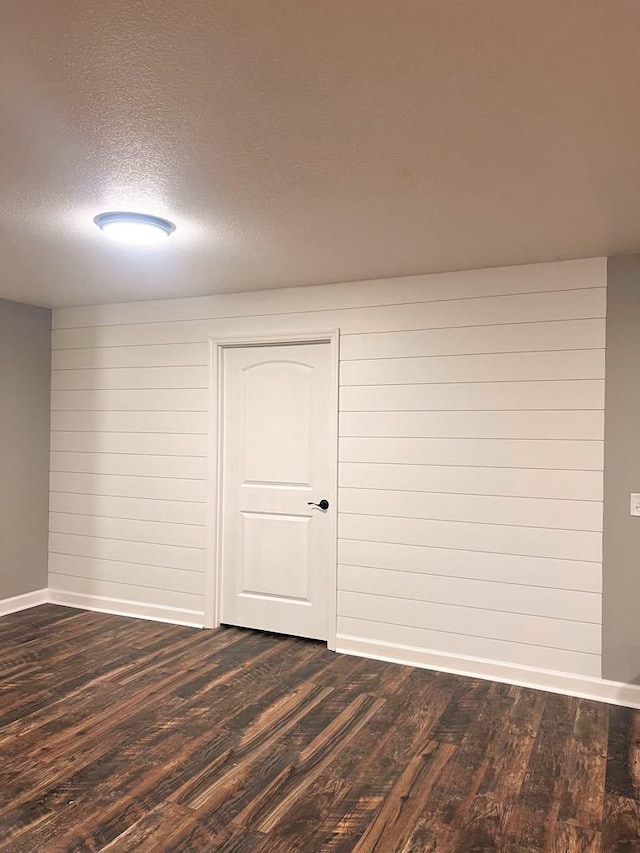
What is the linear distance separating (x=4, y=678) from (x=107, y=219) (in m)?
2.69

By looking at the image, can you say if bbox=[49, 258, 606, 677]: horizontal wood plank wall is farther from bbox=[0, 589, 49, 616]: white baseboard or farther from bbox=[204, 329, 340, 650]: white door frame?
bbox=[0, 589, 49, 616]: white baseboard

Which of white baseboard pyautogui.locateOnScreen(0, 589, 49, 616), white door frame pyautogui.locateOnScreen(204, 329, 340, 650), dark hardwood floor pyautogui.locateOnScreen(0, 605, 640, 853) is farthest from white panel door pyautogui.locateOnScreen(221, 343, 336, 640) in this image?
white baseboard pyautogui.locateOnScreen(0, 589, 49, 616)

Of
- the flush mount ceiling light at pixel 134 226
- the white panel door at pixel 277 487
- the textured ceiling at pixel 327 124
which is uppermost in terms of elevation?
the textured ceiling at pixel 327 124

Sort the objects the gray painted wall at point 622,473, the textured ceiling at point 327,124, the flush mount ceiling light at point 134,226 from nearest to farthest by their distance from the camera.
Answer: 1. the textured ceiling at point 327,124
2. the flush mount ceiling light at point 134,226
3. the gray painted wall at point 622,473

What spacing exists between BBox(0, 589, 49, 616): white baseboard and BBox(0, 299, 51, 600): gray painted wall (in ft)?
0.14

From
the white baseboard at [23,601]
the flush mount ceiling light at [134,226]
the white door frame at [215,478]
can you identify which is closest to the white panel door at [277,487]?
the white door frame at [215,478]

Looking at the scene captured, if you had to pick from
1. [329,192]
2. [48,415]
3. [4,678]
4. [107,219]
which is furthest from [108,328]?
[329,192]

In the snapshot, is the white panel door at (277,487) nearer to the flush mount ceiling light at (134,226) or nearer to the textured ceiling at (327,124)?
the textured ceiling at (327,124)

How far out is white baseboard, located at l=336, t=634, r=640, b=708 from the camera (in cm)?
349

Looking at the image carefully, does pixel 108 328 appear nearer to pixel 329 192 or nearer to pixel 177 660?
pixel 177 660

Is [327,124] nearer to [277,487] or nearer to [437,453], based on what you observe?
[437,453]

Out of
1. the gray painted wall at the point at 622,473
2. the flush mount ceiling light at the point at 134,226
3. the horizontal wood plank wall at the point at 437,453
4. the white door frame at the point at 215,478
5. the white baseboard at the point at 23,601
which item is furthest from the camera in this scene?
the white baseboard at the point at 23,601

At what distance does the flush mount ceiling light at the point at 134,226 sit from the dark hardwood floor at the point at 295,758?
2389 millimetres

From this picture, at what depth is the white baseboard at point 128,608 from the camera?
4.81m
